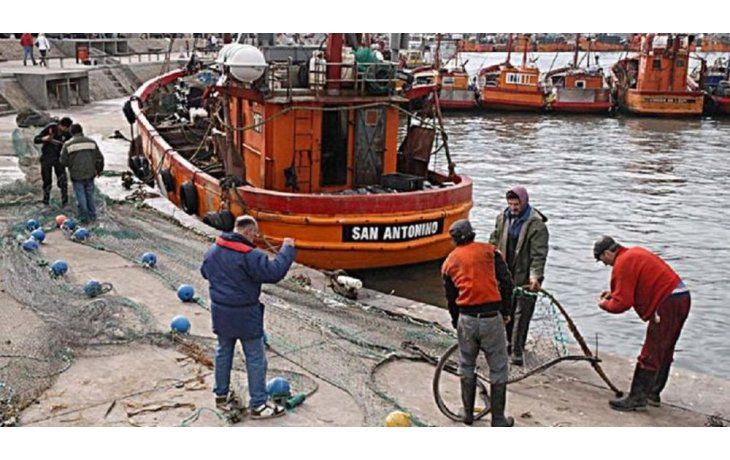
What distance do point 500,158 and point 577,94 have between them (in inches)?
551

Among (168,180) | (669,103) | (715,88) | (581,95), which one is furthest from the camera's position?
(715,88)

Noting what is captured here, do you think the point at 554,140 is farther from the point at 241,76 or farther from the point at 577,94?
the point at 241,76

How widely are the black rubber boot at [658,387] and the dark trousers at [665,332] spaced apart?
0.23ft

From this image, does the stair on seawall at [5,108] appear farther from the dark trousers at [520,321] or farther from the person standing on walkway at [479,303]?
the person standing on walkway at [479,303]

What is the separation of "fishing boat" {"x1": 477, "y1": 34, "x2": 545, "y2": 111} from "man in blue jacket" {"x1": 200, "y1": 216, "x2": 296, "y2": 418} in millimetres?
34139

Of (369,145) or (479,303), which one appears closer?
(479,303)

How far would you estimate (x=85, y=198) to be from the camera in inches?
406

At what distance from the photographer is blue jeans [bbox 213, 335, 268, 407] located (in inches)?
198

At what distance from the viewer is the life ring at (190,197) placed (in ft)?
39.8

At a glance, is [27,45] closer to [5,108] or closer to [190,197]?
[5,108]

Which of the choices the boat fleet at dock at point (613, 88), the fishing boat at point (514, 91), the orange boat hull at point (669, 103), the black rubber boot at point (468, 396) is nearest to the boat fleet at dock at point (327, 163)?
the black rubber boot at point (468, 396)

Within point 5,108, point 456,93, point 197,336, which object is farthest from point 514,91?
point 197,336

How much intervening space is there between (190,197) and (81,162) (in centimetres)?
239

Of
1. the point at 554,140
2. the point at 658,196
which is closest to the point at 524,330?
the point at 658,196
